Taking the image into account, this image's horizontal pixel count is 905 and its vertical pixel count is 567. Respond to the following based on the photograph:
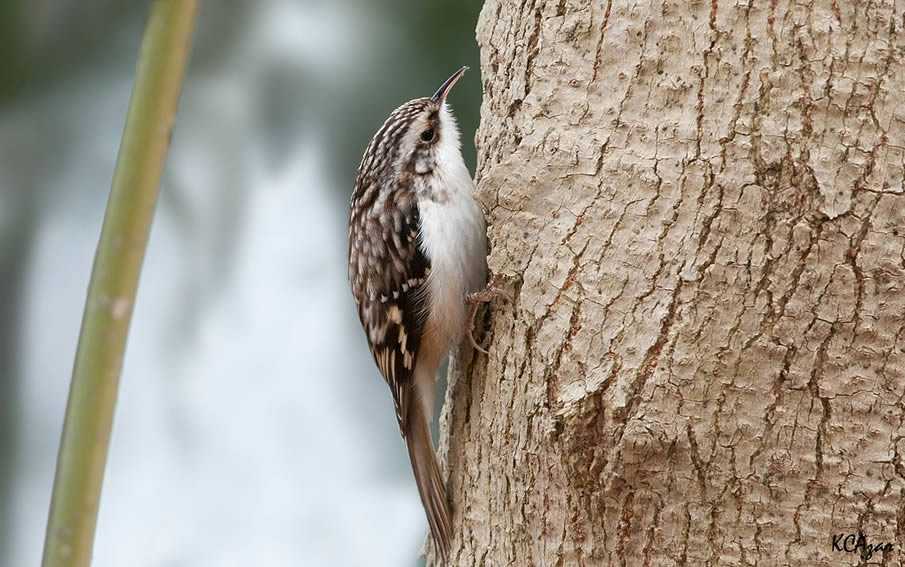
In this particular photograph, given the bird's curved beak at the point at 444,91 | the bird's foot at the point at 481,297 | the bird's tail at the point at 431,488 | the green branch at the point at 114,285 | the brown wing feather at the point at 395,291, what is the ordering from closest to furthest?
the green branch at the point at 114,285, the bird's foot at the point at 481,297, the bird's tail at the point at 431,488, the brown wing feather at the point at 395,291, the bird's curved beak at the point at 444,91

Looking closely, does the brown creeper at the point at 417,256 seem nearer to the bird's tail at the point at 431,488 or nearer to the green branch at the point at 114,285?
the bird's tail at the point at 431,488

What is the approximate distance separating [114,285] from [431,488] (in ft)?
3.10

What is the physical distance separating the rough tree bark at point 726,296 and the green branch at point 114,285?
2.08 feet

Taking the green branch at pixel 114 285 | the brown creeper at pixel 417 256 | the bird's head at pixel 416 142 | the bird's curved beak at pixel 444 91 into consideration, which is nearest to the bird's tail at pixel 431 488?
the brown creeper at pixel 417 256

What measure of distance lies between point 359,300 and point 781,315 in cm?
98

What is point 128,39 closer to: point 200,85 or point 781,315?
point 200,85

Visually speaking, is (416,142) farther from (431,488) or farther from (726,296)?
(726,296)

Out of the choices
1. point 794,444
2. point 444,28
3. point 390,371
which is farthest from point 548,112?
point 444,28

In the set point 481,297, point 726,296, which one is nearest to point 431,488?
point 481,297

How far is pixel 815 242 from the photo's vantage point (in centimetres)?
100

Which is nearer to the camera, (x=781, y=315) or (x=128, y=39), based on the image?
(x=781, y=315)

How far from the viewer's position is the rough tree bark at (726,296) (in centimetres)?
99

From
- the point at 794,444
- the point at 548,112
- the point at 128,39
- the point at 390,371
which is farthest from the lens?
the point at 128,39

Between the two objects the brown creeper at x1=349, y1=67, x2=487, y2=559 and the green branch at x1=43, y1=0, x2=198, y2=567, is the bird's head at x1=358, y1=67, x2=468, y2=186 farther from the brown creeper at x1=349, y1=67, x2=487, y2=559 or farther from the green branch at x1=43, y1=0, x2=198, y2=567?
the green branch at x1=43, y1=0, x2=198, y2=567
